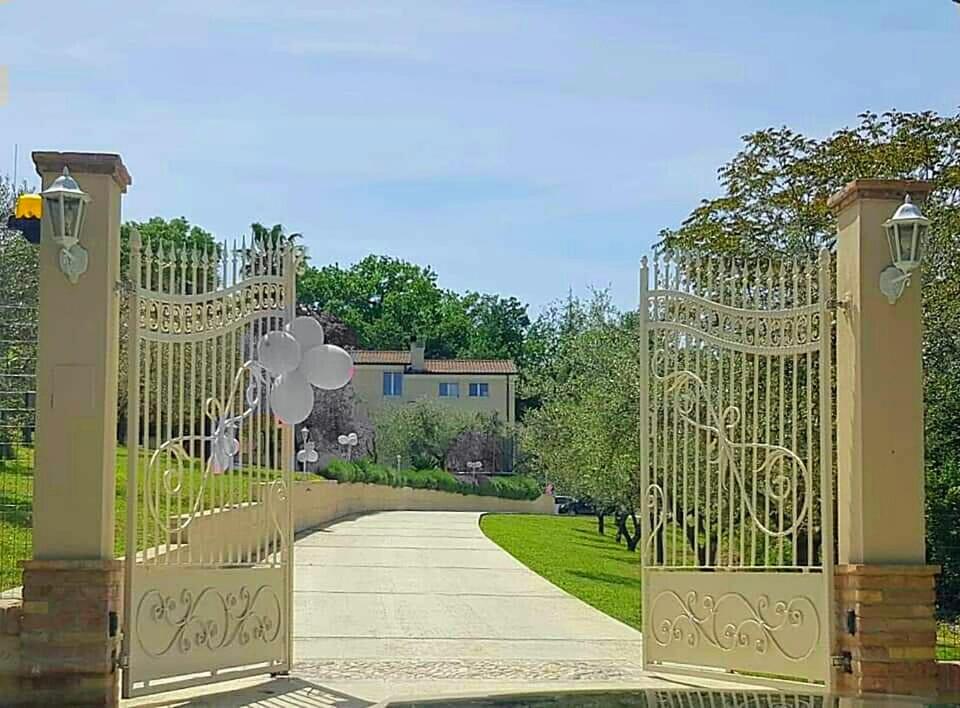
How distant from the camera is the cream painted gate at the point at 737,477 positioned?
8.35 m

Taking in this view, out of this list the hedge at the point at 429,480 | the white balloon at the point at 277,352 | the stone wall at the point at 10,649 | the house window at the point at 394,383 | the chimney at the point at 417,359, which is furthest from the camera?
the chimney at the point at 417,359

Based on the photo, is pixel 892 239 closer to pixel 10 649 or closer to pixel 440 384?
pixel 10 649

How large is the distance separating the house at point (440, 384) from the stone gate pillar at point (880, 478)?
52576mm

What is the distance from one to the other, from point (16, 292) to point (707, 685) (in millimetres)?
6165

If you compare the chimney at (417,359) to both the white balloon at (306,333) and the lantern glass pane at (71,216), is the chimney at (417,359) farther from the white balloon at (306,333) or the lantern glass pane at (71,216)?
the lantern glass pane at (71,216)

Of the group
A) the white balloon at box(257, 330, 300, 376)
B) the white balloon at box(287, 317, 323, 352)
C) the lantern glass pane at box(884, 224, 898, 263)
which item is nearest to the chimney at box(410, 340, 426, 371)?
the white balloon at box(287, 317, 323, 352)

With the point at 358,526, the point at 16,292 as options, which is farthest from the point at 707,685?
the point at 358,526

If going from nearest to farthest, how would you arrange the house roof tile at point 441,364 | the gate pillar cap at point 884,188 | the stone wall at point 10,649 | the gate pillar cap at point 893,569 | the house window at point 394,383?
the stone wall at point 10,649 → the gate pillar cap at point 893,569 → the gate pillar cap at point 884,188 → the house window at point 394,383 → the house roof tile at point 441,364

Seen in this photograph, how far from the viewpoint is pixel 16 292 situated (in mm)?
9633

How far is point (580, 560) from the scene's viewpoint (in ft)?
76.3

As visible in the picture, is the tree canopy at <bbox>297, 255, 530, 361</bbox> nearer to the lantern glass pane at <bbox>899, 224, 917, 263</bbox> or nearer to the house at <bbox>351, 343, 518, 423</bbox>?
the house at <bbox>351, 343, 518, 423</bbox>

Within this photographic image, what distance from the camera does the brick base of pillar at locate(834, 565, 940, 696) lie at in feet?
26.2

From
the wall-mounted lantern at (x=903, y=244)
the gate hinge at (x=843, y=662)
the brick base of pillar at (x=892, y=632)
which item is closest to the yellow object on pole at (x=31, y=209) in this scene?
the wall-mounted lantern at (x=903, y=244)

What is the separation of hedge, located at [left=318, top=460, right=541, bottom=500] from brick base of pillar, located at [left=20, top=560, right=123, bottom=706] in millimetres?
25486
